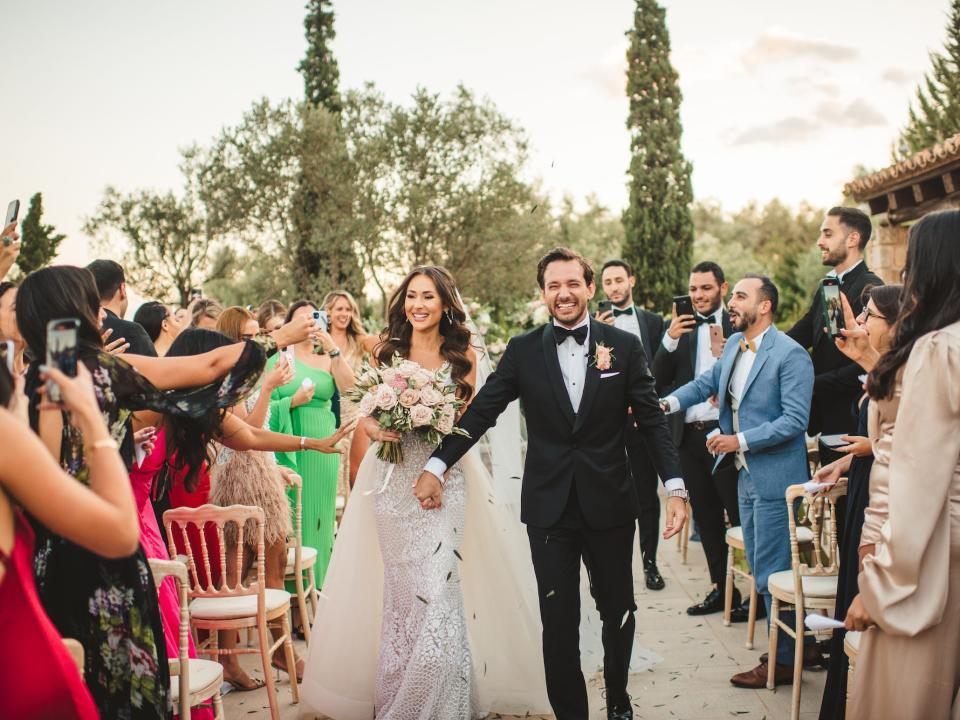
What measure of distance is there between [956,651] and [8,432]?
2652mm

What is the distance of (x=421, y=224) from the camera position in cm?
2083

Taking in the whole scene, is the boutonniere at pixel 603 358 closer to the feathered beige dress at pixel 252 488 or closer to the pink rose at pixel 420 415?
the pink rose at pixel 420 415

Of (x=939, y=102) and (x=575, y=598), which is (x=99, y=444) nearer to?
(x=575, y=598)

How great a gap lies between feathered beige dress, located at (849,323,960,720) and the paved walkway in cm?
192

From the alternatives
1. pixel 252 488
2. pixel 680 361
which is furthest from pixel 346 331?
pixel 680 361

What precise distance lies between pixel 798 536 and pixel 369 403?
294 centimetres

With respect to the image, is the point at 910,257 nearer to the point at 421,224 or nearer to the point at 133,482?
the point at 133,482

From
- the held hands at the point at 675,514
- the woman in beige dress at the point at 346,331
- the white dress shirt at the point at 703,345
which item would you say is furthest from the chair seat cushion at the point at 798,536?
the woman in beige dress at the point at 346,331

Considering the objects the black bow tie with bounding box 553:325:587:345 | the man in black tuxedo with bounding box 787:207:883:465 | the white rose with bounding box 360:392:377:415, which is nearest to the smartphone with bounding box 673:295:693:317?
the man in black tuxedo with bounding box 787:207:883:465

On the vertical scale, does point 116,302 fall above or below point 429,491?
above

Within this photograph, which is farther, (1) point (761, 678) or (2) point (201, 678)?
(1) point (761, 678)

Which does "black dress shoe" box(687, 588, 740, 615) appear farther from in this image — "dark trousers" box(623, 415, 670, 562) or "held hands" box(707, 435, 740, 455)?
"held hands" box(707, 435, 740, 455)

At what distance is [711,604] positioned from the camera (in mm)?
5879

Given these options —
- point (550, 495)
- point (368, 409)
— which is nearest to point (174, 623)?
point (368, 409)
